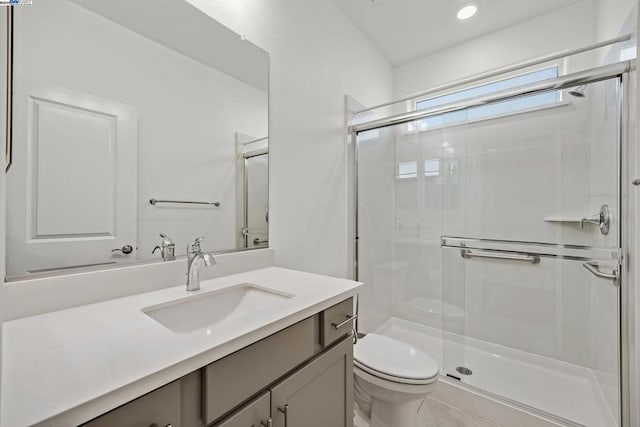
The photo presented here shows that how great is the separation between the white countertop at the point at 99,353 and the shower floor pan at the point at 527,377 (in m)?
1.60

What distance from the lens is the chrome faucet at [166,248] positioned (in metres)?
1.03

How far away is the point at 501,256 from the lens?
2.15 metres

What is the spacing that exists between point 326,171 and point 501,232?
1483 mm

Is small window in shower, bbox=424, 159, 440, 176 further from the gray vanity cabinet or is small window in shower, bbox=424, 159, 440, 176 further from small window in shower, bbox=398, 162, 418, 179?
the gray vanity cabinet

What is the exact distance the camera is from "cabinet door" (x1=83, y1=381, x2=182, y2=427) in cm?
45

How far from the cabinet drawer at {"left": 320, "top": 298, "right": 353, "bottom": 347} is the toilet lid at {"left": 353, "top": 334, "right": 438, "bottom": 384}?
1.30ft

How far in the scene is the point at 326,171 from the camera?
1.91 meters

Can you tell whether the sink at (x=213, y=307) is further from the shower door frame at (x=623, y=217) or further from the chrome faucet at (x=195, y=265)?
the shower door frame at (x=623, y=217)

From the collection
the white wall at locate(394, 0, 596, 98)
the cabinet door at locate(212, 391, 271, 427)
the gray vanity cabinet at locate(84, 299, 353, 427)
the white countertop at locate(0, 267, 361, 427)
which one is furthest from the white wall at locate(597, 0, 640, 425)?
the cabinet door at locate(212, 391, 271, 427)

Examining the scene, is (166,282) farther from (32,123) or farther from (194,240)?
(32,123)

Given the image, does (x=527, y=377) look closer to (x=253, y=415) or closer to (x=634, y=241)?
(x=634, y=241)

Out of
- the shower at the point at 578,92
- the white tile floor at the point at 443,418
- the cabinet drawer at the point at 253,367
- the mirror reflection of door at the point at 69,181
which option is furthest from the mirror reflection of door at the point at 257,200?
the shower at the point at 578,92

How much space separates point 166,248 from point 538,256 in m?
2.43

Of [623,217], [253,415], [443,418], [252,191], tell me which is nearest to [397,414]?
[443,418]
